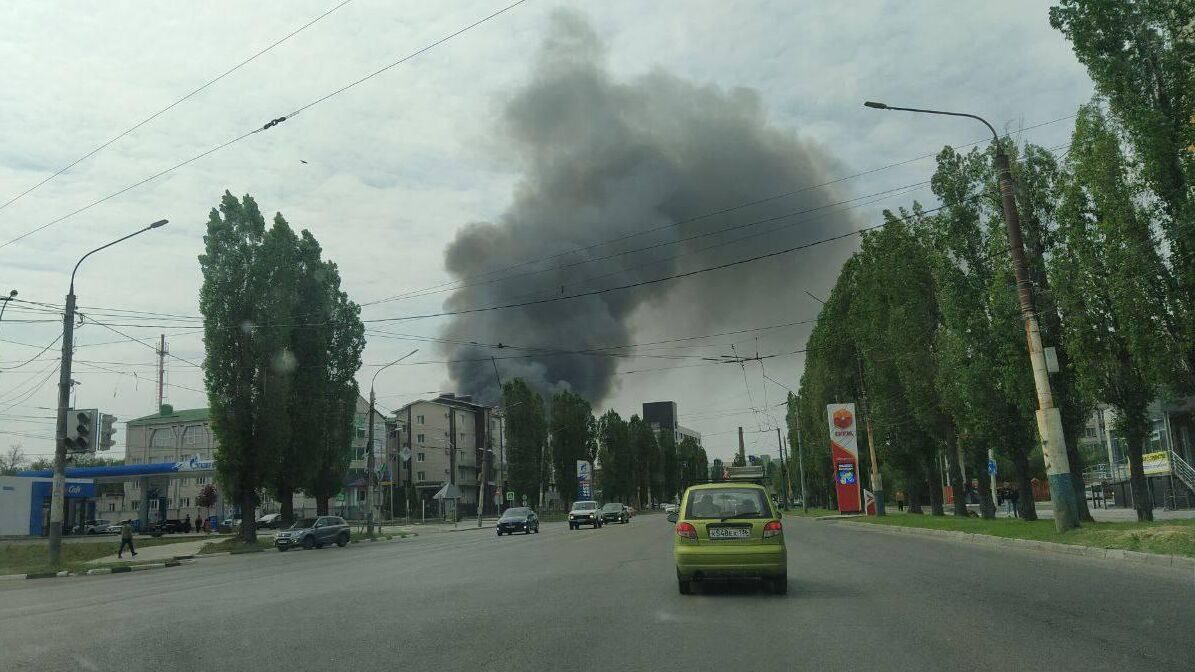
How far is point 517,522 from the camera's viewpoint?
46094mm

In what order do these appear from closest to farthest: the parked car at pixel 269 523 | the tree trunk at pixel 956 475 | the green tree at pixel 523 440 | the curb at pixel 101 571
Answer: the curb at pixel 101 571, the tree trunk at pixel 956 475, the parked car at pixel 269 523, the green tree at pixel 523 440

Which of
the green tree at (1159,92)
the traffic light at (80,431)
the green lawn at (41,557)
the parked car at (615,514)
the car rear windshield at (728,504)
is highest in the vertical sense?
the green tree at (1159,92)

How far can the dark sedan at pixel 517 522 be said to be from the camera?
4547 cm

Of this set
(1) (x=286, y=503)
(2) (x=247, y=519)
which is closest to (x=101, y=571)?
Result: (2) (x=247, y=519)

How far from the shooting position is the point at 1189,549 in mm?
14523

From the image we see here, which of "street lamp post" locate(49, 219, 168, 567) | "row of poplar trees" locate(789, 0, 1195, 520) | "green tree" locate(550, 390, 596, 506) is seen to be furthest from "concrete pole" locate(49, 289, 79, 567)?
"green tree" locate(550, 390, 596, 506)

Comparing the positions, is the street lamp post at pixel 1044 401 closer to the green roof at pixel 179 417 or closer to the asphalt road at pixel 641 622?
the asphalt road at pixel 641 622

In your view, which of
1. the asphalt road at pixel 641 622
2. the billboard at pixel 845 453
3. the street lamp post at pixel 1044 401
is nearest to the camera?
the asphalt road at pixel 641 622

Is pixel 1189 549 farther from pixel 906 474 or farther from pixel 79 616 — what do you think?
pixel 906 474

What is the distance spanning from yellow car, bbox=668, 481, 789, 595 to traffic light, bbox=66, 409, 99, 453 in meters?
23.5

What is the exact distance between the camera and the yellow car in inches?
475

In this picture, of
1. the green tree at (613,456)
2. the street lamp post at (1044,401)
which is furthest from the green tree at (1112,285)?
the green tree at (613,456)

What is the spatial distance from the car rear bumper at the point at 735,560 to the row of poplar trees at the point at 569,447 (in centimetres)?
7247

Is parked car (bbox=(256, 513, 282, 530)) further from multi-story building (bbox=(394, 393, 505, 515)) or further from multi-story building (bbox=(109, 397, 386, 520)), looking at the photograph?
multi-story building (bbox=(394, 393, 505, 515))
